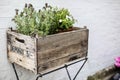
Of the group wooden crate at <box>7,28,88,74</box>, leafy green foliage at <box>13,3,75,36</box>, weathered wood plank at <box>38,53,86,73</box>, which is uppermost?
leafy green foliage at <box>13,3,75,36</box>

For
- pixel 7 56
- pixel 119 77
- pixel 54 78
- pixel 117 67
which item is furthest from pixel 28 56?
pixel 117 67

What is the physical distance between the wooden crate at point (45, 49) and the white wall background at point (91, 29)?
0.12 meters

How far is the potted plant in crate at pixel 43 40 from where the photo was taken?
1405 millimetres

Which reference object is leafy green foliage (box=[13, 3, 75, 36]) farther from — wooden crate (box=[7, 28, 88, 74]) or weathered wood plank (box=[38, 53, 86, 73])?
weathered wood plank (box=[38, 53, 86, 73])

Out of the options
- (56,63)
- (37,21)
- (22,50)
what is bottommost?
(56,63)

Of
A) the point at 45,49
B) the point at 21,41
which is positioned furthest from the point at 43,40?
the point at 21,41

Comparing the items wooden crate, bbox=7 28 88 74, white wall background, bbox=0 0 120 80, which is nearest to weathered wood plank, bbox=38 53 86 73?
wooden crate, bbox=7 28 88 74

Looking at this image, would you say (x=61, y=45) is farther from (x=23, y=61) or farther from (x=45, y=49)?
(x=23, y=61)

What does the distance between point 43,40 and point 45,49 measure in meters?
0.07

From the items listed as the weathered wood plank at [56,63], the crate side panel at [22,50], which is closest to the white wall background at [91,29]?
the crate side panel at [22,50]

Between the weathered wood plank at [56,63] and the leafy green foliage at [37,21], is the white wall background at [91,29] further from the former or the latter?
the weathered wood plank at [56,63]

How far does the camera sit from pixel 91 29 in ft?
7.90

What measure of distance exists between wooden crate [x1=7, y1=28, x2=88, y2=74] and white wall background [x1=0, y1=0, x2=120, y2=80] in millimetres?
121

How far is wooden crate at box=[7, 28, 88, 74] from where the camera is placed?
140cm
